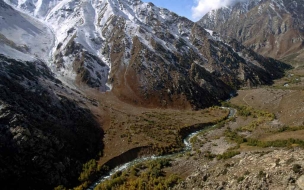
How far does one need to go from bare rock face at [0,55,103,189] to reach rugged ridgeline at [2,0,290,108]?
31.1 m

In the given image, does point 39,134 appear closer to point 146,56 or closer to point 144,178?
point 144,178

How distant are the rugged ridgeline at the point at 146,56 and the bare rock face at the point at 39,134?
1223 inches

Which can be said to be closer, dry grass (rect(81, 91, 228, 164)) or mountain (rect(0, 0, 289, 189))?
mountain (rect(0, 0, 289, 189))

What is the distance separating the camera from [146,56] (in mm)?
117438

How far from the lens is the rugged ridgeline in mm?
103938

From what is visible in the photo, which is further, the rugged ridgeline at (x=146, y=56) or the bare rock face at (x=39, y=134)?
the rugged ridgeline at (x=146, y=56)

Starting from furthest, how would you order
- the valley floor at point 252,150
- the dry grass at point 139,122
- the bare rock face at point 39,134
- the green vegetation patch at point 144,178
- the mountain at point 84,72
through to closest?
Result: the dry grass at point 139,122, the mountain at point 84,72, the bare rock face at point 39,134, the green vegetation patch at point 144,178, the valley floor at point 252,150

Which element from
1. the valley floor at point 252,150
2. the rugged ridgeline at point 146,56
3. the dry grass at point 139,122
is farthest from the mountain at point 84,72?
the valley floor at point 252,150

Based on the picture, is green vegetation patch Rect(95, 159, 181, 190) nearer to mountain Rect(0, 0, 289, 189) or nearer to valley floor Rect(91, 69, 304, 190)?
valley floor Rect(91, 69, 304, 190)

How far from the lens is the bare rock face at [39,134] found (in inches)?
1786

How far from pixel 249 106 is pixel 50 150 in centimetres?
6736

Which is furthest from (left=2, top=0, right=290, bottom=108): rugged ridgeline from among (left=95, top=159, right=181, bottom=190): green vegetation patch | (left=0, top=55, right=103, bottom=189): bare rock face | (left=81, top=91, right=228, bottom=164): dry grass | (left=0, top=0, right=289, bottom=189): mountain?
(left=95, top=159, right=181, bottom=190): green vegetation patch

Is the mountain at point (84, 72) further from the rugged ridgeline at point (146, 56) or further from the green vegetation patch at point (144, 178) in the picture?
the green vegetation patch at point (144, 178)

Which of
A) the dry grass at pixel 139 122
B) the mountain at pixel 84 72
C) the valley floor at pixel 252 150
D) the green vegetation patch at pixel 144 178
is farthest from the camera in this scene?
the dry grass at pixel 139 122
